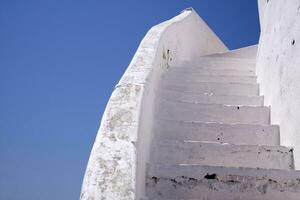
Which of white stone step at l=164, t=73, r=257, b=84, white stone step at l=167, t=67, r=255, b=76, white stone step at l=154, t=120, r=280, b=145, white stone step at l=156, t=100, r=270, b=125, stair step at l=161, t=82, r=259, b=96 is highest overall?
white stone step at l=167, t=67, r=255, b=76

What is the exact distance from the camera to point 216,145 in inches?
108

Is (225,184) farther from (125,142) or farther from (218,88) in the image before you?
(218,88)

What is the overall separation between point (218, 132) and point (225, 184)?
0.81 m

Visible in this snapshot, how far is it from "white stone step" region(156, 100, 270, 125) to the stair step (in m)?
0.62

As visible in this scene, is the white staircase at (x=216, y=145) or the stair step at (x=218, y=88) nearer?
the white staircase at (x=216, y=145)

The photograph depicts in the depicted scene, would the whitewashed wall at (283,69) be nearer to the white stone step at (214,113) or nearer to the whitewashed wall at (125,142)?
the white stone step at (214,113)

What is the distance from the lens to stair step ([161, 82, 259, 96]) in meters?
4.13

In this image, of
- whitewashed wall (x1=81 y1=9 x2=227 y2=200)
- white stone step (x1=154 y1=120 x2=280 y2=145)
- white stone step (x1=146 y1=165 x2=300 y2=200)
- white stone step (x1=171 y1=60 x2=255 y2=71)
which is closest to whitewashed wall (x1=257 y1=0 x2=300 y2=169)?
white stone step (x1=154 y1=120 x2=280 y2=145)

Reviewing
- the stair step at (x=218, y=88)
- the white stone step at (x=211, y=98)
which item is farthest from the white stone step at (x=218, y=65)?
the white stone step at (x=211, y=98)

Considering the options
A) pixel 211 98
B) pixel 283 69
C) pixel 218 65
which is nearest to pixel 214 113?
pixel 211 98

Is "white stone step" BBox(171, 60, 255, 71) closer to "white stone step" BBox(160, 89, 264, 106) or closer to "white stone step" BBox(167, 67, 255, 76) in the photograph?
"white stone step" BBox(167, 67, 255, 76)

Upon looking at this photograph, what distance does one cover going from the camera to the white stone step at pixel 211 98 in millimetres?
3758

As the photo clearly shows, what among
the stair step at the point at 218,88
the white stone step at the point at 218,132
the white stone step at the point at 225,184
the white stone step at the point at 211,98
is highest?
the stair step at the point at 218,88

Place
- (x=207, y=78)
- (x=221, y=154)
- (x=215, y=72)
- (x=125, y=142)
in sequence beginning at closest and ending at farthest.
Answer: (x=125, y=142) < (x=221, y=154) < (x=207, y=78) < (x=215, y=72)
